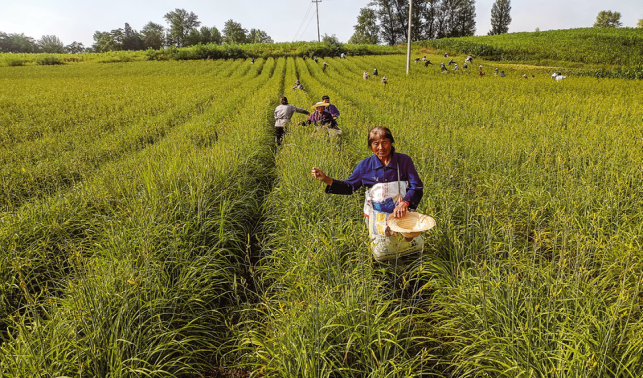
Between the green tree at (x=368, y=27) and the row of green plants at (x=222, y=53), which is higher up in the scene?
the green tree at (x=368, y=27)

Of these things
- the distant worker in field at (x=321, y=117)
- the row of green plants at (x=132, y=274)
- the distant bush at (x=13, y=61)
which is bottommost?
the row of green plants at (x=132, y=274)

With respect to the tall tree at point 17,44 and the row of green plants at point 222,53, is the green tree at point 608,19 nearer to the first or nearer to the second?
the row of green plants at point 222,53

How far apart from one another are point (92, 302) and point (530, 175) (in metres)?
5.51

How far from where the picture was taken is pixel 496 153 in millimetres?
5496

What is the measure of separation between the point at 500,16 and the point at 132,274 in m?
118

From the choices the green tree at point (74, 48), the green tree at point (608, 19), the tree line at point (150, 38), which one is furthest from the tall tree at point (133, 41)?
the green tree at point (608, 19)

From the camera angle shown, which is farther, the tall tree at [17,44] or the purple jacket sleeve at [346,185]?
the tall tree at [17,44]

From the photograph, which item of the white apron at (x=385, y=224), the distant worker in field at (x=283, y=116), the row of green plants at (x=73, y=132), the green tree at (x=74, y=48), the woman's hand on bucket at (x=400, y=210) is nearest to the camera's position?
the woman's hand on bucket at (x=400, y=210)

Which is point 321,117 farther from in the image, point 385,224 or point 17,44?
point 17,44

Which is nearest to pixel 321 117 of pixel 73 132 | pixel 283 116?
pixel 283 116

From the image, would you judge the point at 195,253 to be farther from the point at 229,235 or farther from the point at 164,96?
the point at 164,96

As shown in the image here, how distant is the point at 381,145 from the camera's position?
2.74 m

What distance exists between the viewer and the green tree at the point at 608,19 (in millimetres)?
95812

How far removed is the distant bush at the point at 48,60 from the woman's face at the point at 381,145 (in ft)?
193
